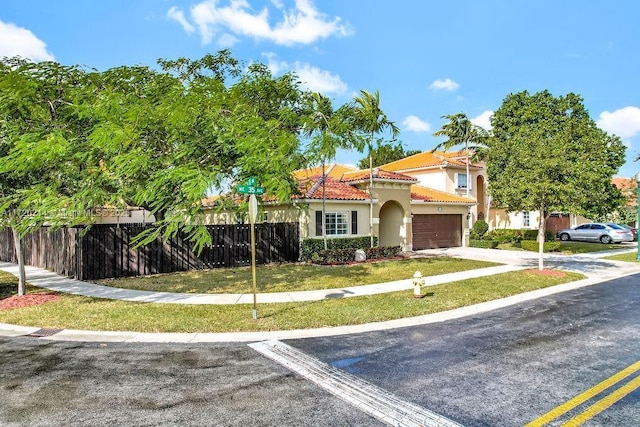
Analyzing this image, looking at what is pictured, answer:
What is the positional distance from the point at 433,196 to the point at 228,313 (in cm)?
2221

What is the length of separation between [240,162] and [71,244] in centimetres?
934

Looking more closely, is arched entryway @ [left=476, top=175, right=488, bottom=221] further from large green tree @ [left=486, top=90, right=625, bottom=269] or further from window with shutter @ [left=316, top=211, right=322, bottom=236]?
window with shutter @ [left=316, top=211, right=322, bottom=236]

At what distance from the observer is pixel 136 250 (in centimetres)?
1634

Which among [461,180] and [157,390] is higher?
[461,180]

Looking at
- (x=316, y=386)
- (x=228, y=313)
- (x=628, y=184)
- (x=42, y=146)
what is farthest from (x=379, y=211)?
(x=628, y=184)

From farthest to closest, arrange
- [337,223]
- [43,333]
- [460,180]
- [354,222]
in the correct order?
[460,180], [354,222], [337,223], [43,333]

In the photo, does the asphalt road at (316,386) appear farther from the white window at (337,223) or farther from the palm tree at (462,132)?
the palm tree at (462,132)

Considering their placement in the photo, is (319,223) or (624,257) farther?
(624,257)

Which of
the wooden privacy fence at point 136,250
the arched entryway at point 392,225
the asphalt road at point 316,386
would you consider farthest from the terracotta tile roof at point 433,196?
the asphalt road at point 316,386

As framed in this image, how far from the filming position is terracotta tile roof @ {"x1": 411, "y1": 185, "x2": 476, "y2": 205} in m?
27.5

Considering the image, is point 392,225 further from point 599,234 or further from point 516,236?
point 599,234

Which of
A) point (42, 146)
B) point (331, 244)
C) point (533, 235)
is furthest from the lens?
point (533, 235)

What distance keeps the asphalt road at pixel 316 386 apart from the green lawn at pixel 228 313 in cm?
100

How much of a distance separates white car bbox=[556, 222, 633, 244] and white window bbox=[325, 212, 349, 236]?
80.2 feet
